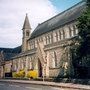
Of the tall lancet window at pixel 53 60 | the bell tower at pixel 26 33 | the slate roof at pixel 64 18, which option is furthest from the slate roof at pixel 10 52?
the tall lancet window at pixel 53 60

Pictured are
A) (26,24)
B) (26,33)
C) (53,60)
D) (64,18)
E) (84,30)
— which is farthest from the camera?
(26,24)

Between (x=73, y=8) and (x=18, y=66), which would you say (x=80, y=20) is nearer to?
(x=73, y=8)

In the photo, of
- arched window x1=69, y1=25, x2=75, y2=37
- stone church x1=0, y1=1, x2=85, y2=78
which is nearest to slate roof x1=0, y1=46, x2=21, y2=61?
stone church x1=0, y1=1, x2=85, y2=78

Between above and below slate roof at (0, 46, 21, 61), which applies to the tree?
below

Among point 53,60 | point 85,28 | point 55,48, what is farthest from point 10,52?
point 85,28

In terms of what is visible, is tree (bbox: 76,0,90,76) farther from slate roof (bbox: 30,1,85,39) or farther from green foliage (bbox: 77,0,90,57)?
slate roof (bbox: 30,1,85,39)

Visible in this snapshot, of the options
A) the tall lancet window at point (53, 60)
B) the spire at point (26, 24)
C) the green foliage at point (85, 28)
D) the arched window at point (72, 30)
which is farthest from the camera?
the spire at point (26, 24)

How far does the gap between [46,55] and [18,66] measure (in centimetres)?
2065

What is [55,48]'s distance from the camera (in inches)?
2031

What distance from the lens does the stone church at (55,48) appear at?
152 feet

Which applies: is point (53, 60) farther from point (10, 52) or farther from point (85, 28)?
point (10, 52)

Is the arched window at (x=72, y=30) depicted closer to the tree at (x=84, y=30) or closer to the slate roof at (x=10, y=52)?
the tree at (x=84, y=30)

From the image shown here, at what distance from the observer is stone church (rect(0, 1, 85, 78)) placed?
152ft

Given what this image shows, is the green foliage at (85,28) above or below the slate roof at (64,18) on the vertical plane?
below
